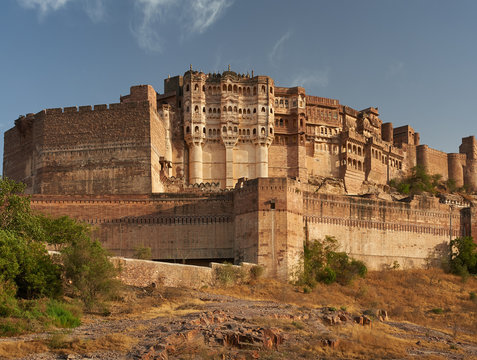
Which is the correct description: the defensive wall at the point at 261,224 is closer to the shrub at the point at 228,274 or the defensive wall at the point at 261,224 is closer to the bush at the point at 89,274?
the shrub at the point at 228,274

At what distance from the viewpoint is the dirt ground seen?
2058 centimetres

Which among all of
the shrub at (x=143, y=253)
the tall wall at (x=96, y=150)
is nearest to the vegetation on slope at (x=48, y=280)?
the shrub at (x=143, y=253)

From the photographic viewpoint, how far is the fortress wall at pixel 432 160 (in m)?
76.2

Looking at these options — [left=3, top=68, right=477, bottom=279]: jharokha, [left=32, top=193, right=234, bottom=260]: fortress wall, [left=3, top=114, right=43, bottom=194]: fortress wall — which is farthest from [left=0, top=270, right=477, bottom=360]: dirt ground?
[left=3, top=114, right=43, bottom=194]: fortress wall

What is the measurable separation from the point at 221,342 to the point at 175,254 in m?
21.1

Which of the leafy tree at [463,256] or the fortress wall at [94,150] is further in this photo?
the fortress wall at [94,150]

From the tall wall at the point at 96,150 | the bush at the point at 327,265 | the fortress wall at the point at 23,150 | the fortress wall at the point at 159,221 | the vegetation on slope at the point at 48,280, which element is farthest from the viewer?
the fortress wall at the point at 23,150

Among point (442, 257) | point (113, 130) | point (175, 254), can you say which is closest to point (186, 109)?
point (113, 130)

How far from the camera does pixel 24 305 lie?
2438cm

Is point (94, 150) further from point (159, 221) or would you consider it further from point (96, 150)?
point (159, 221)

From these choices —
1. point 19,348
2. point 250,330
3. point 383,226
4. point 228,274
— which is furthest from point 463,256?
point 19,348

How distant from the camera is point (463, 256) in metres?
47.9

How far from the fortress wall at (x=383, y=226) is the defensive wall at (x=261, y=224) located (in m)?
0.06

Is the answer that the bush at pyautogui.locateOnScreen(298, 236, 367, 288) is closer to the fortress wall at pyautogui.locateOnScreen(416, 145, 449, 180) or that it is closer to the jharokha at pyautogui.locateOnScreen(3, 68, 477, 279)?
the jharokha at pyautogui.locateOnScreen(3, 68, 477, 279)
